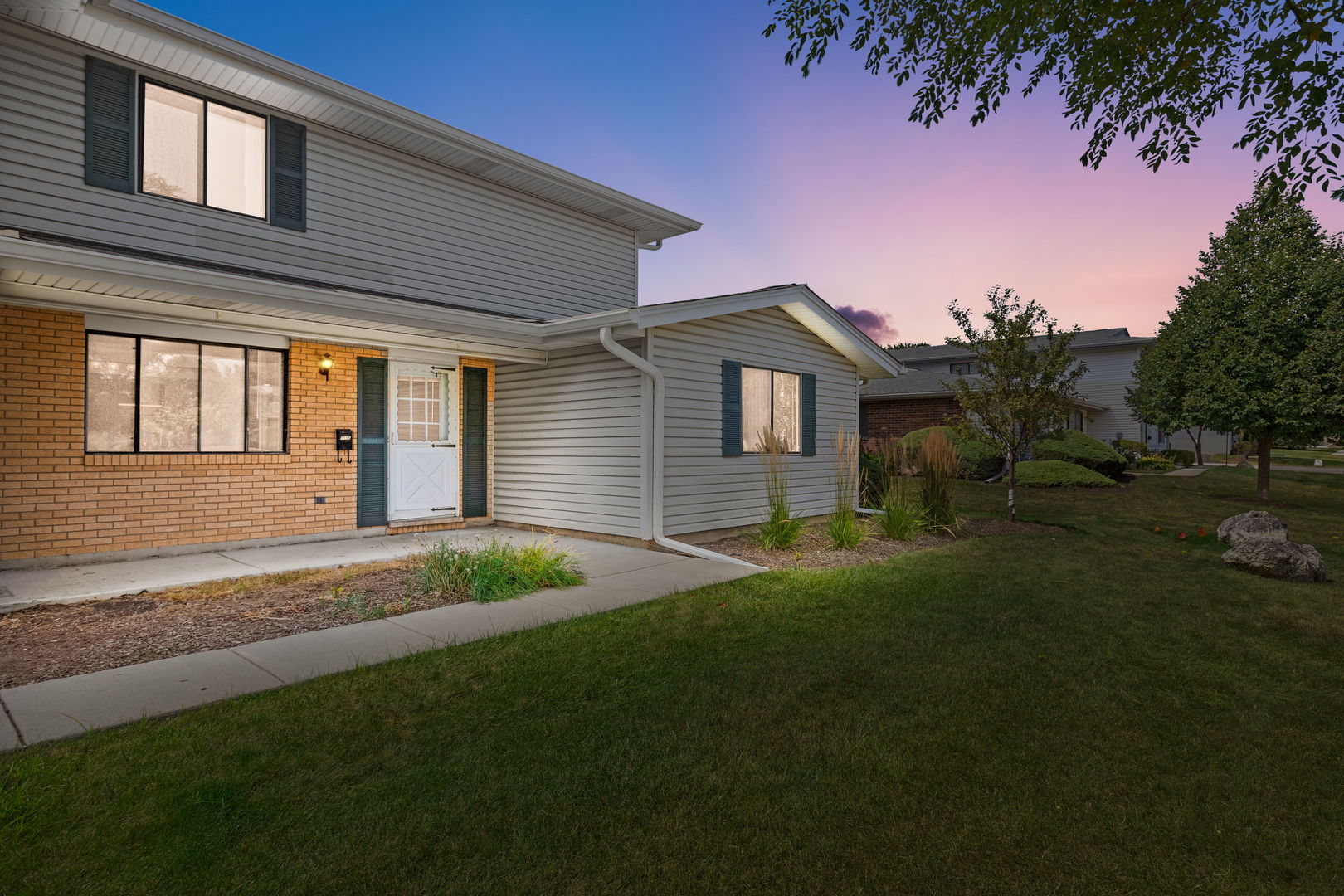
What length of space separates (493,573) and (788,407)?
5.61 metres

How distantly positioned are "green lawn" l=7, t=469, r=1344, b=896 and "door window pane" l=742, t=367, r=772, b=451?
4.75 metres

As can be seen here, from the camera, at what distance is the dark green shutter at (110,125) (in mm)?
6133

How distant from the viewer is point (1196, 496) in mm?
13750

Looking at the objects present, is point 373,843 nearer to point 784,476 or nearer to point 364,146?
point 784,476

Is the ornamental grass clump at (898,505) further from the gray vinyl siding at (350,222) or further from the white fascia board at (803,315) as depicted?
the gray vinyl siding at (350,222)

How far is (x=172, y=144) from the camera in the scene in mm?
6688

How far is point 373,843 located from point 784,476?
715 centimetres

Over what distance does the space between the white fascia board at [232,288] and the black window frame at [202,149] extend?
188 cm

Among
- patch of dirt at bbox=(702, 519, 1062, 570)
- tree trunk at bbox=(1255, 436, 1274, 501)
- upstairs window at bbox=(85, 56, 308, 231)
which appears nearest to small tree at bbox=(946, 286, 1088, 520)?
patch of dirt at bbox=(702, 519, 1062, 570)

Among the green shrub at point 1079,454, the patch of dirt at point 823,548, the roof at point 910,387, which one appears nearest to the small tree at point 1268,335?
the green shrub at point 1079,454

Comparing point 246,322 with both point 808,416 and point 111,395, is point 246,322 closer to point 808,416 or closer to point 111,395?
point 111,395

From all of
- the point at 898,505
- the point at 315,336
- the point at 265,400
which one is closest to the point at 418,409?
the point at 315,336

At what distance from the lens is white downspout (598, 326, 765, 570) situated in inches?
285

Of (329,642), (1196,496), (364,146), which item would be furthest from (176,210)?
(1196,496)
